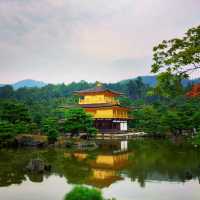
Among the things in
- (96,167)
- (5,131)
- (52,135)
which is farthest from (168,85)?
(52,135)

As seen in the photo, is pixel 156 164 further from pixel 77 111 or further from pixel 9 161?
pixel 77 111

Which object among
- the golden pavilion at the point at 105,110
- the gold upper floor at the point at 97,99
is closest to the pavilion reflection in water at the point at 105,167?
the golden pavilion at the point at 105,110

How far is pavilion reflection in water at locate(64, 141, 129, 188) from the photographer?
1716 centimetres

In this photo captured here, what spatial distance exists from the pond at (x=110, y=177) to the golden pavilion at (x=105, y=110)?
2665 cm

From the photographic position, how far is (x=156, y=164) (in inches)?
889

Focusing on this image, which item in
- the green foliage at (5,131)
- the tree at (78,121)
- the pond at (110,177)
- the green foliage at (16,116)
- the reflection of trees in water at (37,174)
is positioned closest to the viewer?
the pond at (110,177)

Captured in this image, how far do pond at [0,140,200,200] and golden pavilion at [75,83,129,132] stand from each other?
2665cm

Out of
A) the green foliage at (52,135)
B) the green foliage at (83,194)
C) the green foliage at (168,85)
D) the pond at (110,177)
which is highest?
the green foliage at (168,85)

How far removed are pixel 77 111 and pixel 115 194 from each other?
2425cm

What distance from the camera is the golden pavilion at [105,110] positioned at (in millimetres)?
52562

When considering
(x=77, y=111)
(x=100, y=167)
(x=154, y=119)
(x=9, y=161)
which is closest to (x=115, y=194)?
(x=100, y=167)

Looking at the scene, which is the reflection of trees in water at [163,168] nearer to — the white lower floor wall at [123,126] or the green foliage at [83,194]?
the green foliage at [83,194]

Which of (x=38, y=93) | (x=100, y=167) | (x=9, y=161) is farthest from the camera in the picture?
(x=38, y=93)

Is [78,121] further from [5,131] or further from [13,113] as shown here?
[5,131]
